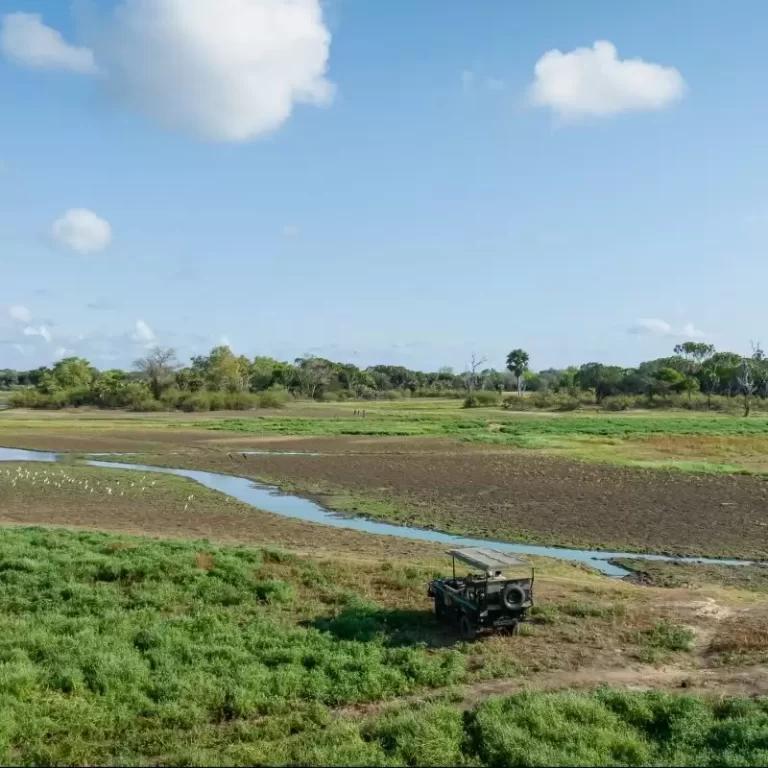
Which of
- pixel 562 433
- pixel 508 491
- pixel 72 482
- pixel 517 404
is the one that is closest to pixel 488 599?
pixel 508 491

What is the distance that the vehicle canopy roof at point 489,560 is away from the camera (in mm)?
12305

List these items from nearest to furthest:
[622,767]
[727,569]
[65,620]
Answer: [622,767] → [65,620] → [727,569]

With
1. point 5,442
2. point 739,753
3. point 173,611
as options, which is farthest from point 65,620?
point 5,442

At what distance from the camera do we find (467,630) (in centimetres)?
1209

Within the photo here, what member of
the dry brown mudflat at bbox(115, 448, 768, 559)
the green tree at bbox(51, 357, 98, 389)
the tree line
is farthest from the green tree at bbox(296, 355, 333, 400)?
the dry brown mudflat at bbox(115, 448, 768, 559)

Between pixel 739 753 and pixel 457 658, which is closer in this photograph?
pixel 739 753

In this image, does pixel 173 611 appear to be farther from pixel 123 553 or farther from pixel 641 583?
pixel 641 583

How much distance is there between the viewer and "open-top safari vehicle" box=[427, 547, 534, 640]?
39.2ft

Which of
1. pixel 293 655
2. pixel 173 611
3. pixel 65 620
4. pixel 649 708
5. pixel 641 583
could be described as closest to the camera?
pixel 649 708

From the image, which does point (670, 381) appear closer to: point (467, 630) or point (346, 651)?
point (467, 630)

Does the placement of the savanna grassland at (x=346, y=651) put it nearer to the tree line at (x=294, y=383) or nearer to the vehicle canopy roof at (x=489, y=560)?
the vehicle canopy roof at (x=489, y=560)

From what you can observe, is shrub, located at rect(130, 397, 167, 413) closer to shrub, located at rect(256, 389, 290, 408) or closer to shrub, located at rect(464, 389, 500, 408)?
shrub, located at rect(256, 389, 290, 408)

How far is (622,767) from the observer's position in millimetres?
7676

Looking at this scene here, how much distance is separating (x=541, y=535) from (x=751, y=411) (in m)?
85.0
